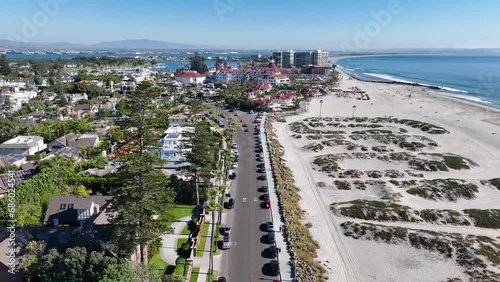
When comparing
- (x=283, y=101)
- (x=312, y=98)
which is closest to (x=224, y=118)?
(x=283, y=101)

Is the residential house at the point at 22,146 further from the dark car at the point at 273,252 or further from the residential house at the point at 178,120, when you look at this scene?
the dark car at the point at 273,252

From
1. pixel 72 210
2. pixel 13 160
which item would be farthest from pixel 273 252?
pixel 13 160

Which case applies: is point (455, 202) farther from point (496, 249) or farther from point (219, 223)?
point (219, 223)

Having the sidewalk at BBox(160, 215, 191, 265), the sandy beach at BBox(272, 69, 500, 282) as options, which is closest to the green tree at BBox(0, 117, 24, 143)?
the sidewalk at BBox(160, 215, 191, 265)

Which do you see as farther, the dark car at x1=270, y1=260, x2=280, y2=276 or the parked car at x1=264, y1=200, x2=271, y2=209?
the parked car at x1=264, y1=200, x2=271, y2=209

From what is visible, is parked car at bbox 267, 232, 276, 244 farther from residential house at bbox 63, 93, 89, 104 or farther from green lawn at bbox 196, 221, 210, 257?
residential house at bbox 63, 93, 89, 104
